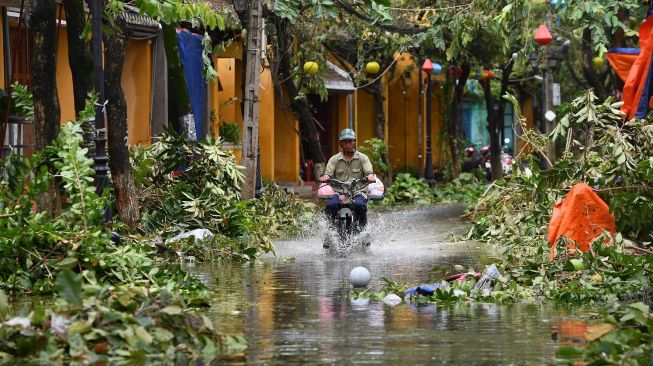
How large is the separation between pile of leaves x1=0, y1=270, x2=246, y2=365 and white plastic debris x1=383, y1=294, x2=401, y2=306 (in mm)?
3066

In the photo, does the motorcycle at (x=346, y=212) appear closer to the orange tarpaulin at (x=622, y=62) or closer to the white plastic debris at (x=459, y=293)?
the orange tarpaulin at (x=622, y=62)

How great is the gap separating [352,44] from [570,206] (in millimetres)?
23594

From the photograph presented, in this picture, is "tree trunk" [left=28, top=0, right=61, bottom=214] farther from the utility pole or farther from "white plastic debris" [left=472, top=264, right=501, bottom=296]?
the utility pole

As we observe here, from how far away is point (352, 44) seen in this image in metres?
37.9

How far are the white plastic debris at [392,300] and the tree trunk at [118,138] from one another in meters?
6.11

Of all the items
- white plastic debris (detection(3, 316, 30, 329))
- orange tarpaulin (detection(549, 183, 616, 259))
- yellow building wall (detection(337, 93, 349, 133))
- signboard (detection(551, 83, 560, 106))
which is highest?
signboard (detection(551, 83, 560, 106))

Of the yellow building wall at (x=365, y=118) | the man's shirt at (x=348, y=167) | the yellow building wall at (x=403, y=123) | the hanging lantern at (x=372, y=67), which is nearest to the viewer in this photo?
the man's shirt at (x=348, y=167)

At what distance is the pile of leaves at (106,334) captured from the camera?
819 centimetres

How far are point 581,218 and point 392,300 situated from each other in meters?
3.81

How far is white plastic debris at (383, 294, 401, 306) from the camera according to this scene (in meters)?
11.7

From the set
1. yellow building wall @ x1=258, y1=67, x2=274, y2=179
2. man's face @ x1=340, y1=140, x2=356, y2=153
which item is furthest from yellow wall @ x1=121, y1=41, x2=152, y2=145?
yellow building wall @ x1=258, y1=67, x2=274, y2=179

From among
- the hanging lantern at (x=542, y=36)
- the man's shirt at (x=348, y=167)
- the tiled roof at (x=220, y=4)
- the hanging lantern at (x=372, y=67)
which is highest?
the tiled roof at (x=220, y=4)

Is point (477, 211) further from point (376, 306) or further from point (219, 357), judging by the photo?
point (219, 357)

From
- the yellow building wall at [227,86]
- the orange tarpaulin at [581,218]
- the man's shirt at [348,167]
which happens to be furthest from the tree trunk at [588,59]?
the orange tarpaulin at [581,218]
